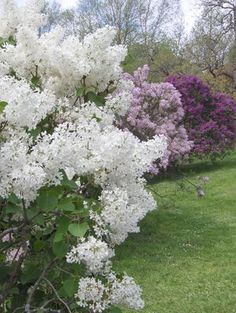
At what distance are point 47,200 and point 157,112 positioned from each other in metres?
10.3

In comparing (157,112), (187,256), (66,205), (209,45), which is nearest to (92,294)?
(66,205)

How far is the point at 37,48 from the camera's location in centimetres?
300

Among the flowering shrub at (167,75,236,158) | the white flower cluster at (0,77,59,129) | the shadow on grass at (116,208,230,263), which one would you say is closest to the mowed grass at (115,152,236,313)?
the shadow on grass at (116,208,230,263)

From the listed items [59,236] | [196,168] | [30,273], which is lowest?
[196,168]

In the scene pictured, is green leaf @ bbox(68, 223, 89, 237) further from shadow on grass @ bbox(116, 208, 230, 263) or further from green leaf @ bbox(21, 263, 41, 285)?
shadow on grass @ bbox(116, 208, 230, 263)

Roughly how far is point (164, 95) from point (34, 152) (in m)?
10.5

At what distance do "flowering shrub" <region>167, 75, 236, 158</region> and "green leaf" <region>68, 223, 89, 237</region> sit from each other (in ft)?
42.7

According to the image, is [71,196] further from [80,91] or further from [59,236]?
[80,91]

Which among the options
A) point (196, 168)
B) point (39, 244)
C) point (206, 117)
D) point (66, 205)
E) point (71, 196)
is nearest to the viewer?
point (66, 205)

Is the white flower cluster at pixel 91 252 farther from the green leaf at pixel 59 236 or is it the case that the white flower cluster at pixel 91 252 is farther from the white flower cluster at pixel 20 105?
the white flower cluster at pixel 20 105

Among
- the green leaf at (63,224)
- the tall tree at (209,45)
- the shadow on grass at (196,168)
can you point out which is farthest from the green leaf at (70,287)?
the tall tree at (209,45)

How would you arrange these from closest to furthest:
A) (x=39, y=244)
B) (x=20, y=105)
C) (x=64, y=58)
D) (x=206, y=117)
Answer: (x=20, y=105) < (x=39, y=244) < (x=64, y=58) < (x=206, y=117)

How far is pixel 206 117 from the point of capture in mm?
15781

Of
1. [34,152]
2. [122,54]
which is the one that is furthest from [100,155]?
[122,54]
